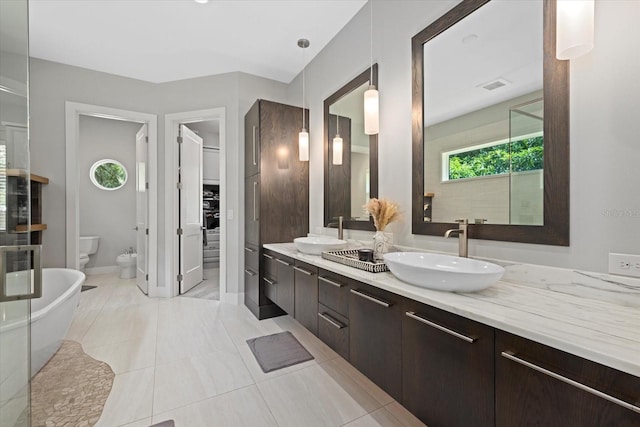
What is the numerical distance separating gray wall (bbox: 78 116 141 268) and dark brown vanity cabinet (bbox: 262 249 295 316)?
3878 millimetres

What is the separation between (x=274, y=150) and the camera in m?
3.09

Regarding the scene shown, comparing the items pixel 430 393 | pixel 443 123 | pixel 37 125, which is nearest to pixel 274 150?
pixel 443 123

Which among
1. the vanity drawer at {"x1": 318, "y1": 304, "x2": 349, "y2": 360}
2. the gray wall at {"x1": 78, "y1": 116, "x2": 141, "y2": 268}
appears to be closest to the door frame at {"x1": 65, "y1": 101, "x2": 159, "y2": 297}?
the gray wall at {"x1": 78, "y1": 116, "x2": 141, "y2": 268}

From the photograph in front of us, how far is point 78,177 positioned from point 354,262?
145 inches

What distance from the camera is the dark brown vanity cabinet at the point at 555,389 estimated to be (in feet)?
2.25

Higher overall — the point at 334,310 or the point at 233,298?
the point at 334,310

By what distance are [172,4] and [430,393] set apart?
3.38m

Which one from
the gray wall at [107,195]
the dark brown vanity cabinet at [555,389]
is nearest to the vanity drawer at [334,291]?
the dark brown vanity cabinet at [555,389]

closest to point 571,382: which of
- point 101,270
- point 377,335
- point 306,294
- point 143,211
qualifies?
point 377,335

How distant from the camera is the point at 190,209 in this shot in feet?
13.4

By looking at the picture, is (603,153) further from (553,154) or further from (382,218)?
(382,218)

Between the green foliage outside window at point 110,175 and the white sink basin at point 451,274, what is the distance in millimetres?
5672

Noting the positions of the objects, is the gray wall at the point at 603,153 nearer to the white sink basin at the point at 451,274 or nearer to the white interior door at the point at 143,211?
the white sink basin at the point at 451,274

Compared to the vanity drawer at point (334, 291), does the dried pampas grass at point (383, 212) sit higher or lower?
higher
